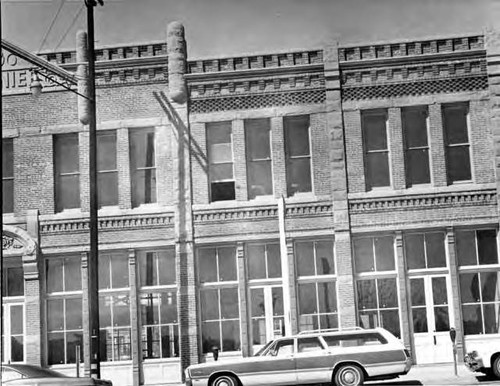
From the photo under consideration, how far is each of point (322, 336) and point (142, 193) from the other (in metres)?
7.35

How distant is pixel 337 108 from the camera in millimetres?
19641

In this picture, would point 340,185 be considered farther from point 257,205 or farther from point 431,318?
point 431,318

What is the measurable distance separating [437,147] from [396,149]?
3.20 ft

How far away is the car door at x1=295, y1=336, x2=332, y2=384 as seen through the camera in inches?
556

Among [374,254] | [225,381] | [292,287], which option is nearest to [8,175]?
[292,287]

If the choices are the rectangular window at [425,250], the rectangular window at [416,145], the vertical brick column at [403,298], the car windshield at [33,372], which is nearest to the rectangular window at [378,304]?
the vertical brick column at [403,298]

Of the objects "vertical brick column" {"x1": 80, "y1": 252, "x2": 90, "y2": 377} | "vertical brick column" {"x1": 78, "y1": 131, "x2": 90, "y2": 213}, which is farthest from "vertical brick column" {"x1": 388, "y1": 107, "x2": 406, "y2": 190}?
"vertical brick column" {"x1": 80, "y1": 252, "x2": 90, "y2": 377}

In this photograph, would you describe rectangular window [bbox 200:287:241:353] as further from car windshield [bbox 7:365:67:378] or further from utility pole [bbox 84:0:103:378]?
car windshield [bbox 7:365:67:378]

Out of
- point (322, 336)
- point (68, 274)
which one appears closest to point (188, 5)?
point (68, 274)

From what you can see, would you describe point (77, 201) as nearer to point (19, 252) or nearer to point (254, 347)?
point (19, 252)

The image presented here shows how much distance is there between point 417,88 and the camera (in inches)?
775

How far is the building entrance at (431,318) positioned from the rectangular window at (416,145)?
2.44 m

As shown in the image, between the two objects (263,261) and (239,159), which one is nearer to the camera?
(263,261)

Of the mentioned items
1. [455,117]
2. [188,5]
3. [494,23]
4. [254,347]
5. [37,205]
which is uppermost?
[188,5]
